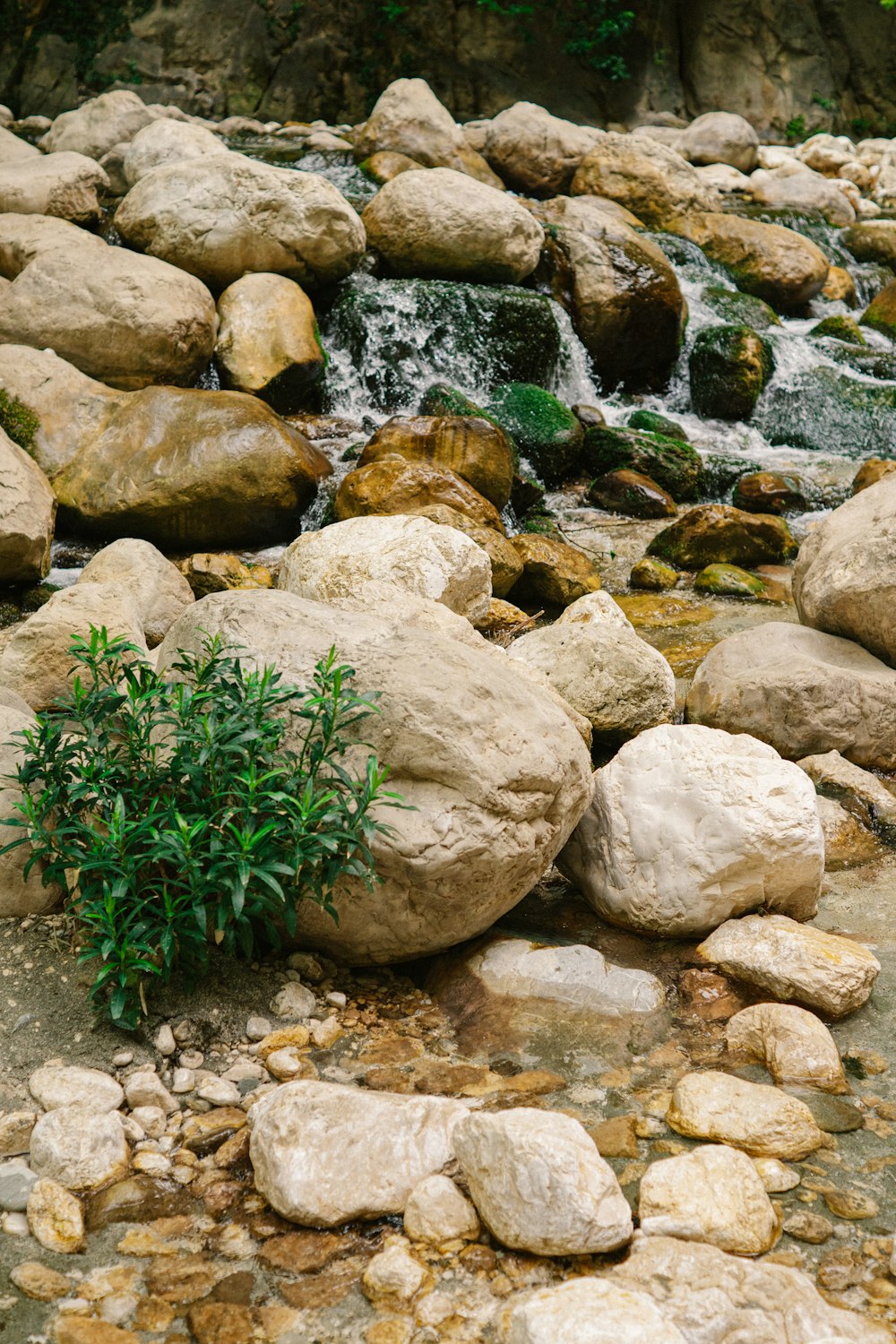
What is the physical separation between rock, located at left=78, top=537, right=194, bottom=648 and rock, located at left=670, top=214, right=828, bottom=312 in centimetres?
1049

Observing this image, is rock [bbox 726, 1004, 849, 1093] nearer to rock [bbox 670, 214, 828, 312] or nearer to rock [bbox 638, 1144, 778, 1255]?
rock [bbox 638, 1144, 778, 1255]

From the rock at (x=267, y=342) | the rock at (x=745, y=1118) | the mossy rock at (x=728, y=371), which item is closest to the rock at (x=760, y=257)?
the mossy rock at (x=728, y=371)

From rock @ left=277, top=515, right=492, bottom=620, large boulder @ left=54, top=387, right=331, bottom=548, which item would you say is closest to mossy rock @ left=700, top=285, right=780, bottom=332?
large boulder @ left=54, top=387, right=331, bottom=548

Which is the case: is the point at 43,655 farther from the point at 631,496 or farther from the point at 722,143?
the point at 722,143

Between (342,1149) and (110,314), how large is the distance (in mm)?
7378

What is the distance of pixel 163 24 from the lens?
1952cm

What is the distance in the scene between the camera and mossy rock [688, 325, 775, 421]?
38.3 feet

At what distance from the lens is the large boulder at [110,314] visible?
8422 mm

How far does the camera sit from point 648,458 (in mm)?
9906

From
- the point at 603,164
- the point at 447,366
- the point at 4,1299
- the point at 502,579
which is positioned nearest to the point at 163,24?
the point at 603,164

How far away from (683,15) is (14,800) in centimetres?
2370

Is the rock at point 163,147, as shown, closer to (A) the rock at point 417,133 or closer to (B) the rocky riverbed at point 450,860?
(B) the rocky riverbed at point 450,860

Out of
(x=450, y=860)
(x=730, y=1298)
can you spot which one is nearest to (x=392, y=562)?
(x=450, y=860)

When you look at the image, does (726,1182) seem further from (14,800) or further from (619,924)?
(14,800)
